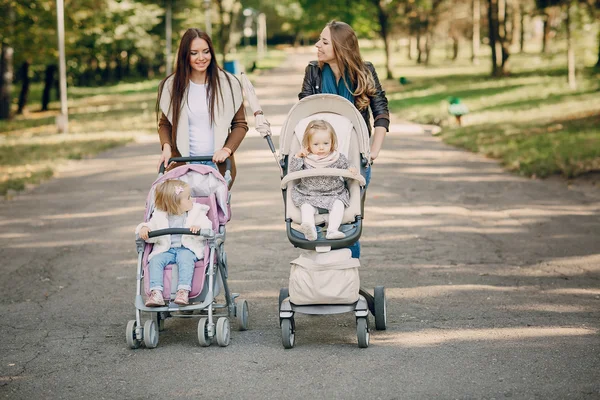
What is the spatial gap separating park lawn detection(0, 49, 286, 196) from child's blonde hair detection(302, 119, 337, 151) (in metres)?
8.46

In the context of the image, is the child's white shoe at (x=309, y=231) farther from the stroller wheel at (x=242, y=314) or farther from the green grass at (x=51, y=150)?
the green grass at (x=51, y=150)

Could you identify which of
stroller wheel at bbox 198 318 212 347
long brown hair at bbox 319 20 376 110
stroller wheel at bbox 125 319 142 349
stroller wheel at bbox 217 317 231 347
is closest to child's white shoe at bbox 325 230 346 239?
stroller wheel at bbox 217 317 231 347

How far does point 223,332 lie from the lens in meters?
5.66

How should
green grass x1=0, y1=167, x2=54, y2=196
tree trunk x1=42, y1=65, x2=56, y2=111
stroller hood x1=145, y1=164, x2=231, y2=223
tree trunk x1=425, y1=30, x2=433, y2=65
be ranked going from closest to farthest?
stroller hood x1=145, y1=164, x2=231, y2=223, green grass x1=0, y1=167, x2=54, y2=196, tree trunk x1=42, y1=65, x2=56, y2=111, tree trunk x1=425, y1=30, x2=433, y2=65

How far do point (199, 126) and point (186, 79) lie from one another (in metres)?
0.37

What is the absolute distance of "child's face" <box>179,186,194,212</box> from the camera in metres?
5.80

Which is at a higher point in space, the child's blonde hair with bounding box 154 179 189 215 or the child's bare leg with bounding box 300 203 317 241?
the child's blonde hair with bounding box 154 179 189 215

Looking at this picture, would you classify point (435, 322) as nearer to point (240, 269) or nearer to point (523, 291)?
point (523, 291)

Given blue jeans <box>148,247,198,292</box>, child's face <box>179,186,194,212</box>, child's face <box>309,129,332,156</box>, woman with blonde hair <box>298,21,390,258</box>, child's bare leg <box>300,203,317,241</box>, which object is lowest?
blue jeans <box>148,247,198,292</box>

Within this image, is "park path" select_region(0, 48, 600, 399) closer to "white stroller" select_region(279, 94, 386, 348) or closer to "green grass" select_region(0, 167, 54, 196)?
"white stroller" select_region(279, 94, 386, 348)

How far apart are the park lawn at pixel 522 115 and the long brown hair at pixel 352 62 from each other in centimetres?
750

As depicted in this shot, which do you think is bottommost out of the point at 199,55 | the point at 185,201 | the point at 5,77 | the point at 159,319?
the point at 159,319

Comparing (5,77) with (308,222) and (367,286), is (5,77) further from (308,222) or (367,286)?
(308,222)

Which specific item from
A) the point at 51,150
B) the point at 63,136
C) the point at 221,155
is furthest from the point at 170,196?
the point at 63,136
